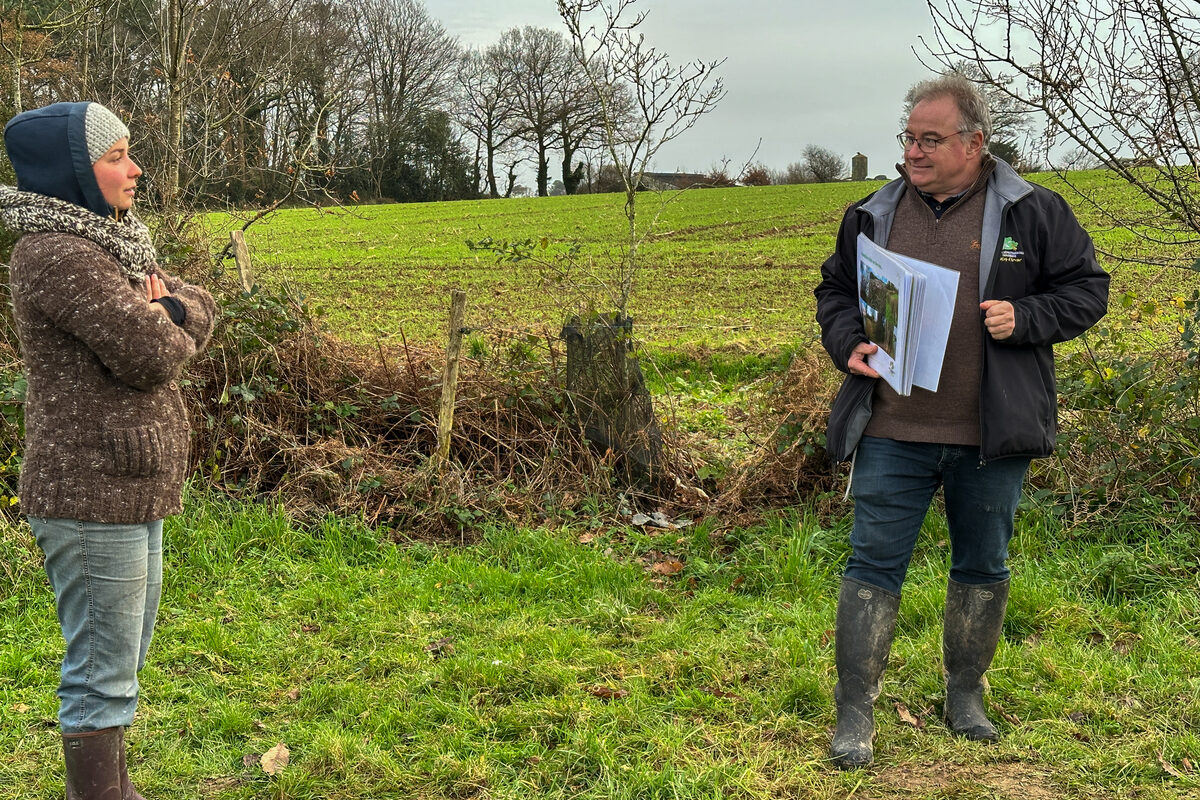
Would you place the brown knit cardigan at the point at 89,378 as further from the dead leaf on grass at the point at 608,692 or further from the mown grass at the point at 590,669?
the dead leaf on grass at the point at 608,692

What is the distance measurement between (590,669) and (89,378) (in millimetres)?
2171

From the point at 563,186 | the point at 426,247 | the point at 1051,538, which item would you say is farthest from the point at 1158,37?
the point at 563,186

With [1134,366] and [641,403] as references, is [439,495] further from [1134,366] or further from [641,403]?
[1134,366]

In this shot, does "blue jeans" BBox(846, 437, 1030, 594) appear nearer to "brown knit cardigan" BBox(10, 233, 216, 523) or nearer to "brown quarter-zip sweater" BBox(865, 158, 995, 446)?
"brown quarter-zip sweater" BBox(865, 158, 995, 446)

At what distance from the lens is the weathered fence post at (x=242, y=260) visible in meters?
6.41

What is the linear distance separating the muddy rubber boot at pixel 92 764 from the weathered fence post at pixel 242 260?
157 inches

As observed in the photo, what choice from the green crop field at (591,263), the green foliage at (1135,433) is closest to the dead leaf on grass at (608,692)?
the green foliage at (1135,433)

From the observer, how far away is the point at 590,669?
3.97 metres

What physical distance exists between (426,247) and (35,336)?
2237cm

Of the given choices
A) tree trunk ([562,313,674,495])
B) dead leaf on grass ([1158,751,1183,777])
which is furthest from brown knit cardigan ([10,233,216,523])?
tree trunk ([562,313,674,495])

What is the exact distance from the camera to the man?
10.3 ft

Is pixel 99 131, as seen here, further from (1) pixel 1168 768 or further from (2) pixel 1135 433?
(2) pixel 1135 433

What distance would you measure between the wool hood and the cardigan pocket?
60cm

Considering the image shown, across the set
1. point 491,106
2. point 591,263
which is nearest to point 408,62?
point 491,106
